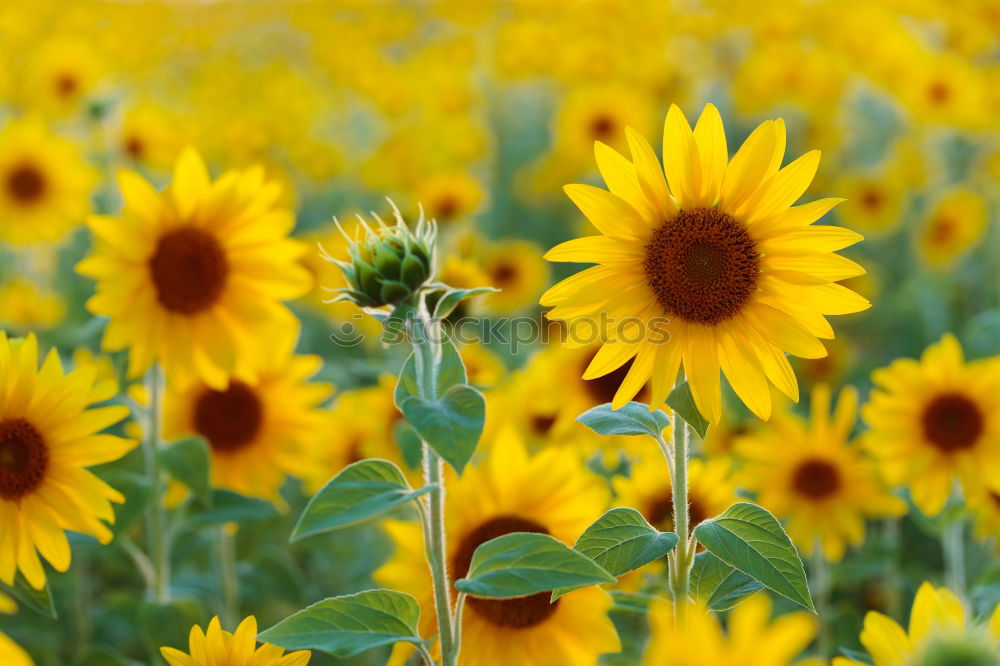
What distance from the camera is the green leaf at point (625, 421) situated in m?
1.20

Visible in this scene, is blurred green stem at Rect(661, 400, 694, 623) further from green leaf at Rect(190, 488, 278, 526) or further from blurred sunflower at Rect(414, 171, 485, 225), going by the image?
blurred sunflower at Rect(414, 171, 485, 225)

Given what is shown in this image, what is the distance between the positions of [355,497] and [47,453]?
0.57 metres

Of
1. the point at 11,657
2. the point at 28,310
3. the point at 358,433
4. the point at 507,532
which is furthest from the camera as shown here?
the point at 28,310

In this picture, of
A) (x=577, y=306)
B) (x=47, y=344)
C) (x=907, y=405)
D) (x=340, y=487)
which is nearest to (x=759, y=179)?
(x=577, y=306)

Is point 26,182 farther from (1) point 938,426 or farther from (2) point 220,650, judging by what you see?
(1) point 938,426

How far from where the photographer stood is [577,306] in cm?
124

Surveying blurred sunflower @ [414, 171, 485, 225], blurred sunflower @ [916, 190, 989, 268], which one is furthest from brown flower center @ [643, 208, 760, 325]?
blurred sunflower @ [916, 190, 989, 268]

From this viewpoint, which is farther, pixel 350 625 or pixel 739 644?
pixel 350 625

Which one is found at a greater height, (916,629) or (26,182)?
(26,182)

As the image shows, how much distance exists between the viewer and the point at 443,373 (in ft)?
3.93

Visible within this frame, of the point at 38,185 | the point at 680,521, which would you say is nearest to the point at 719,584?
the point at 680,521

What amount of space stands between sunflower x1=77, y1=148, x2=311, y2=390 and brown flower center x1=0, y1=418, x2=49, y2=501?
1.25 ft

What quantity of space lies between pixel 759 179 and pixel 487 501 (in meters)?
0.66

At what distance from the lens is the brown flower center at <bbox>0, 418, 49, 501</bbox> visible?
4.44 feet
